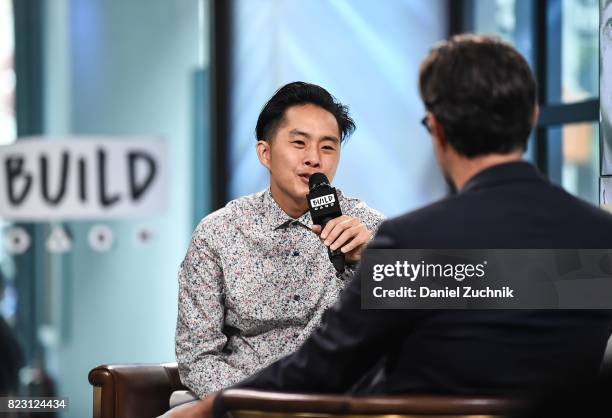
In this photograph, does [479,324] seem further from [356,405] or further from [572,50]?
[572,50]

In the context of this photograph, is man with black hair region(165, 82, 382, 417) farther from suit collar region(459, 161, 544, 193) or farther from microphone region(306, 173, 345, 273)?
suit collar region(459, 161, 544, 193)

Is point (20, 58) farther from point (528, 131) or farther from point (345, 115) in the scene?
point (528, 131)

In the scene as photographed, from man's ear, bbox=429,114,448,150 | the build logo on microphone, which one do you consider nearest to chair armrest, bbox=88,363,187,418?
the build logo on microphone

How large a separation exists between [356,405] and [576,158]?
3177mm

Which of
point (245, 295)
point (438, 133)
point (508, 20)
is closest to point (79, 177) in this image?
point (508, 20)

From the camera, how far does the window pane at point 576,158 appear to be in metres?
3.97

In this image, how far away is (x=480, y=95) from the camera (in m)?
1.23

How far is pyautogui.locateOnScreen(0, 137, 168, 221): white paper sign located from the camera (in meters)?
4.14

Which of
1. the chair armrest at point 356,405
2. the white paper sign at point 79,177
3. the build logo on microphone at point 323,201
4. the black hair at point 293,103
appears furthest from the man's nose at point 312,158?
the white paper sign at point 79,177

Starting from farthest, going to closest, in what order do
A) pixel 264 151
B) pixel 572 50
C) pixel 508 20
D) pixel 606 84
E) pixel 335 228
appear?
pixel 508 20 → pixel 572 50 → pixel 606 84 → pixel 264 151 → pixel 335 228

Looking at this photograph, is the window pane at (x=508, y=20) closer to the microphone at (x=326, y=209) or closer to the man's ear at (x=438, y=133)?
the microphone at (x=326, y=209)

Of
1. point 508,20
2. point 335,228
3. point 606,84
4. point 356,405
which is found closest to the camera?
point 356,405

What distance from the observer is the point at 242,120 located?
4184 millimetres

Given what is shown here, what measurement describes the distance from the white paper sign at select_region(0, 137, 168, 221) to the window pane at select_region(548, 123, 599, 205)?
1.80 meters
